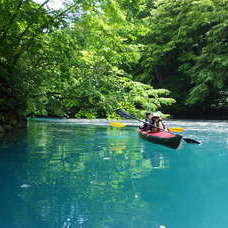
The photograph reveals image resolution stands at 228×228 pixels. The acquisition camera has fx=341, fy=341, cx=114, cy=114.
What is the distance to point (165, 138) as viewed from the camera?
31.6 feet

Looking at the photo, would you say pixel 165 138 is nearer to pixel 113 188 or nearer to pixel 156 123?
pixel 156 123

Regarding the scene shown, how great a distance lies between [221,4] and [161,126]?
15033 mm

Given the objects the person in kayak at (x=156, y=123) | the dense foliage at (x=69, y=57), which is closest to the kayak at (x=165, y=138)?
the person in kayak at (x=156, y=123)

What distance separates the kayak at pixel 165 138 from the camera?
9203 mm

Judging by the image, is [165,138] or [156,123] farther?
[156,123]

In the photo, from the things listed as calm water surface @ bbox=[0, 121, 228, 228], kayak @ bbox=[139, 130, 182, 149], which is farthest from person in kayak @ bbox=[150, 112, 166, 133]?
calm water surface @ bbox=[0, 121, 228, 228]

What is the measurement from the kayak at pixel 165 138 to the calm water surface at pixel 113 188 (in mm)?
265

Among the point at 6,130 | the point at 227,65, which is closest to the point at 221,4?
the point at 227,65

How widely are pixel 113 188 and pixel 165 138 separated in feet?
14.7

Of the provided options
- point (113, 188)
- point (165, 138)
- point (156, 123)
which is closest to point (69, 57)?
point (165, 138)

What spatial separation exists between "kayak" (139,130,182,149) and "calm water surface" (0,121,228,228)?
265mm

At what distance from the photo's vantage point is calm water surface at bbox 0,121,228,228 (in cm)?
397

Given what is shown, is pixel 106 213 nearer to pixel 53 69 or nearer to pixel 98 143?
pixel 53 69

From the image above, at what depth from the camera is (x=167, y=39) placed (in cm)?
2656
